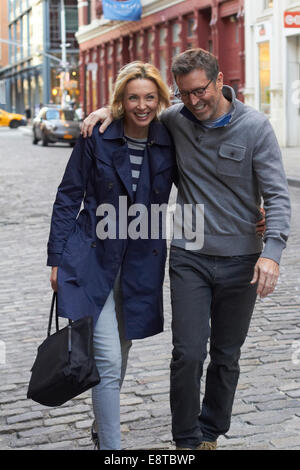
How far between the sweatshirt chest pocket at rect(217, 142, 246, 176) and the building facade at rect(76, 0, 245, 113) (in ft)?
78.5

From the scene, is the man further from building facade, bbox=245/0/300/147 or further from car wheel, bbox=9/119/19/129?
car wheel, bbox=9/119/19/129

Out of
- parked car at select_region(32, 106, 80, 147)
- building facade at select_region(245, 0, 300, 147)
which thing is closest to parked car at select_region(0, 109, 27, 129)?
parked car at select_region(32, 106, 80, 147)

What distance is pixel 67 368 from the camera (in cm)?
355

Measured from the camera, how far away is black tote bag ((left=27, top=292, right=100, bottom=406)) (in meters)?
3.55

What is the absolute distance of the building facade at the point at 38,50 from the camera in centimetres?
6738

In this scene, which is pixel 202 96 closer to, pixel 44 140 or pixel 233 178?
pixel 233 178

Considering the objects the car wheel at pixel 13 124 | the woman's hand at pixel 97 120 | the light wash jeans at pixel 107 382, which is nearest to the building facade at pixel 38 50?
the car wheel at pixel 13 124

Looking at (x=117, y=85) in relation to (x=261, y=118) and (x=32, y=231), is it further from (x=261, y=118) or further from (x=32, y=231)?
(x=32, y=231)

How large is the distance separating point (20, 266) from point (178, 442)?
5624 millimetres

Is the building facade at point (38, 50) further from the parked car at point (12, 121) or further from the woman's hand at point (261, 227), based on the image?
the woman's hand at point (261, 227)

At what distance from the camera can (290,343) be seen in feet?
19.7

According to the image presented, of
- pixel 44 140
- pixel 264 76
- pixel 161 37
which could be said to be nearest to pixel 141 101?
pixel 264 76

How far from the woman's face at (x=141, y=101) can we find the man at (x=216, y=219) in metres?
0.12

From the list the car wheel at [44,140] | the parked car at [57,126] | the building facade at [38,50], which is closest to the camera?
the parked car at [57,126]
